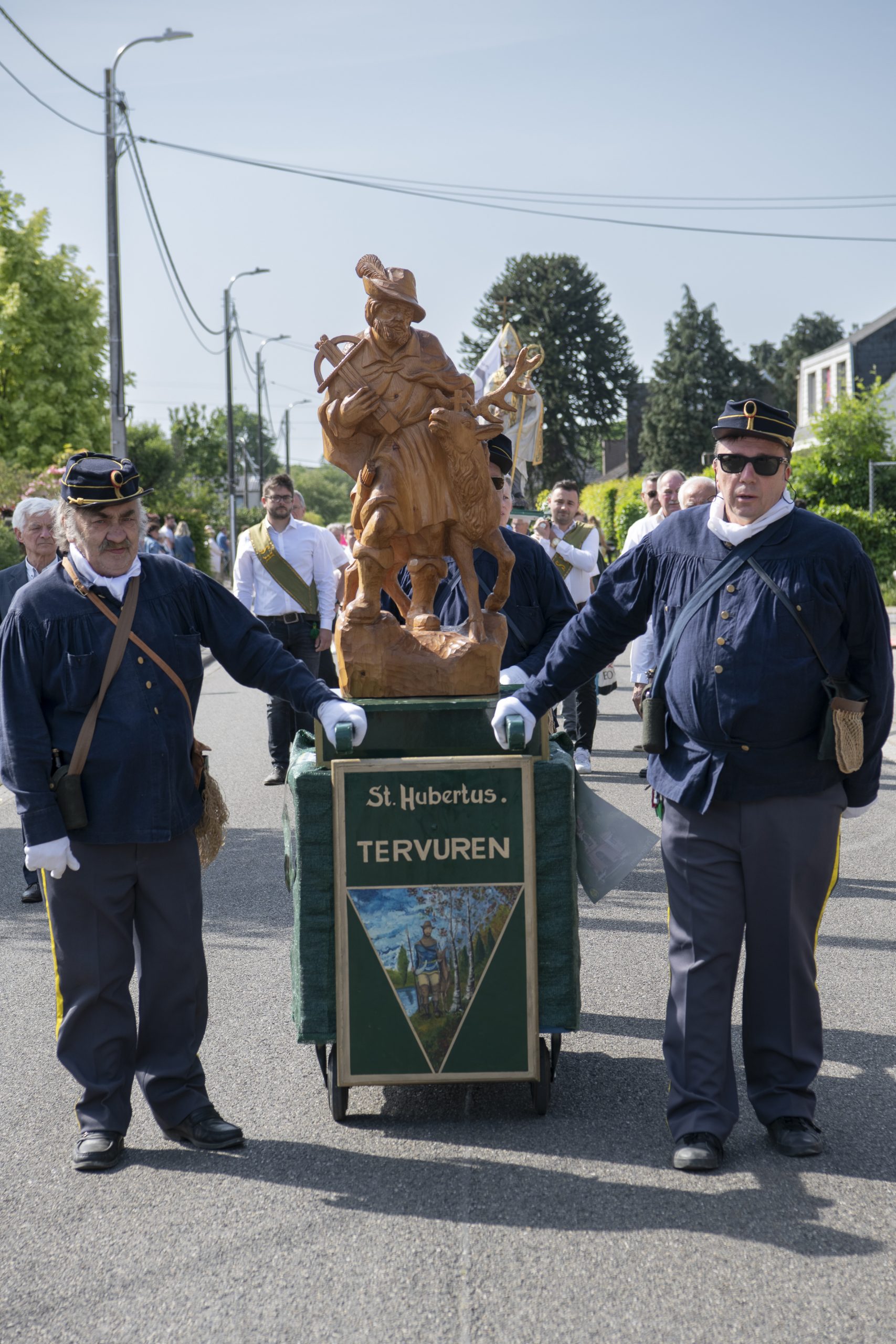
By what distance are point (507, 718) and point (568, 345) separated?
52.1m

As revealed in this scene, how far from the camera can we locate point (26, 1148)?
12.7 feet

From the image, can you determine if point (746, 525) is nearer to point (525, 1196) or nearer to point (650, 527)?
point (525, 1196)

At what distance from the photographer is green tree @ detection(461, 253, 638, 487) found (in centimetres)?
5356

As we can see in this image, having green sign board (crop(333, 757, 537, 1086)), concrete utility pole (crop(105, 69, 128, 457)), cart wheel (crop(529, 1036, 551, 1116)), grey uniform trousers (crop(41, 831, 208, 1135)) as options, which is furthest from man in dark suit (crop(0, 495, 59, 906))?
concrete utility pole (crop(105, 69, 128, 457))

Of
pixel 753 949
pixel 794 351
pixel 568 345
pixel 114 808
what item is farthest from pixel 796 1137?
pixel 794 351

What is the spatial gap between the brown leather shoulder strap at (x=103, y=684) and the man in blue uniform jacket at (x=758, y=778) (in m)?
1.52

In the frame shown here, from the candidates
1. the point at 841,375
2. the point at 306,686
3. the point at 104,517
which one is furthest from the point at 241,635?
the point at 841,375

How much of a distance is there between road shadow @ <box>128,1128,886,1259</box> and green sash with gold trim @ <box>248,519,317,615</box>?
5745 millimetres

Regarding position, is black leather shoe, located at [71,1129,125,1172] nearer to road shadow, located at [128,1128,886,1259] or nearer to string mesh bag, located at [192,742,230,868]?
road shadow, located at [128,1128,886,1259]

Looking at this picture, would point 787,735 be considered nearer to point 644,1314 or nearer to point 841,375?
point 644,1314

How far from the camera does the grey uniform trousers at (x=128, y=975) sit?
376 centimetres

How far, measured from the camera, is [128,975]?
3822 mm

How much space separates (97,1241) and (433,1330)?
0.92 meters

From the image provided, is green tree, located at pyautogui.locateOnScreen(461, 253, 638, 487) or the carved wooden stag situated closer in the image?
the carved wooden stag
